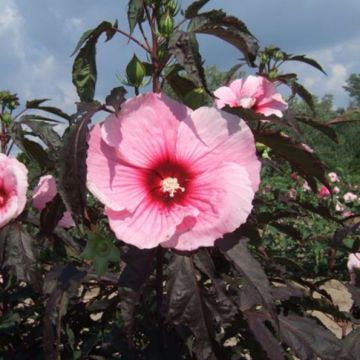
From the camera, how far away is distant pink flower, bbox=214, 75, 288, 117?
6.14ft

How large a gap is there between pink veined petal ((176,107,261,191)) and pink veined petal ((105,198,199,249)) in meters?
0.12

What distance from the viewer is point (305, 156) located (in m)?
1.26

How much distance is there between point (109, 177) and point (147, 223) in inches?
4.7

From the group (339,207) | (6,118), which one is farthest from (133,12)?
(339,207)

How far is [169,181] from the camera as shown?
4.10 feet

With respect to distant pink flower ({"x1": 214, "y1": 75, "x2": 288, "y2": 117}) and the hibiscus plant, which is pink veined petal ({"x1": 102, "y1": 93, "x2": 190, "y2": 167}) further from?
distant pink flower ({"x1": 214, "y1": 75, "x2": 288, "y2": 117})

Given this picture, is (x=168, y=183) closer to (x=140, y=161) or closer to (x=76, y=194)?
(x=140, y=161)

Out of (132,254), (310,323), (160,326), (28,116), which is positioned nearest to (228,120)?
(132,254)

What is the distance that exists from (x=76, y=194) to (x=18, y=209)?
52 centimetres

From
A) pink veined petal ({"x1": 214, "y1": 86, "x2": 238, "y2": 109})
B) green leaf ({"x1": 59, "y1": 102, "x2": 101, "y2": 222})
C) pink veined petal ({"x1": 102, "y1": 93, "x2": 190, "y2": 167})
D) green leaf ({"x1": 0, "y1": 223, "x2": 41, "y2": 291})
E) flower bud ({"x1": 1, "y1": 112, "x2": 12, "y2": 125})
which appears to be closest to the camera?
green leaf ({"x1": 59, "y1": 102, "x2": 101, "y2": 222})

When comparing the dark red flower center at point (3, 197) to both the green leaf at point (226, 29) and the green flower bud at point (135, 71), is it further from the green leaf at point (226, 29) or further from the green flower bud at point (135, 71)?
→ the green leaf at point (226, 29)

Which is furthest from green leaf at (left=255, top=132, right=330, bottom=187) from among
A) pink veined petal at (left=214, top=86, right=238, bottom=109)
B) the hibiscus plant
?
pink veined petal at (left=214, top=86, right=238, bottom=109)

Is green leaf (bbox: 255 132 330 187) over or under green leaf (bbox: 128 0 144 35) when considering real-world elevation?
under

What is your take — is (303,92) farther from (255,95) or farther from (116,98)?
(116,98)
